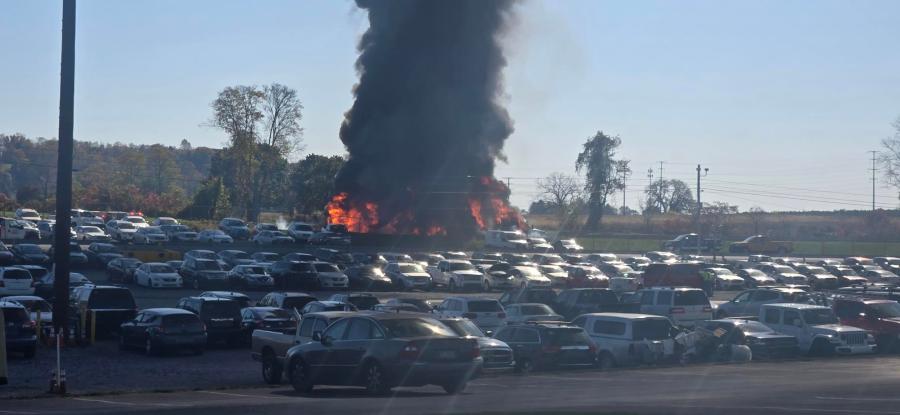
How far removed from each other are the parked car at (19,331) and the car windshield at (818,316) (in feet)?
70.6

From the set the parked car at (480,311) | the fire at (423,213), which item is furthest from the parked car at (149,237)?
the parked car at (480,311)

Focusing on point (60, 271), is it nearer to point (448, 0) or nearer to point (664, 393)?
point (664, 393)

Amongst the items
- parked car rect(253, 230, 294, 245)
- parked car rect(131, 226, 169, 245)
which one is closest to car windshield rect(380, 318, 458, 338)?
parked car rect(131, 226, 169, 245)

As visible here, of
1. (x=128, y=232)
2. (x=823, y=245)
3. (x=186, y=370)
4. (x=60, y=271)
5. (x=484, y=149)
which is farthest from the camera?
(x=823, y=245)

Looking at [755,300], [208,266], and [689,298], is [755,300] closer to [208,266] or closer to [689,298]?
[689,298]

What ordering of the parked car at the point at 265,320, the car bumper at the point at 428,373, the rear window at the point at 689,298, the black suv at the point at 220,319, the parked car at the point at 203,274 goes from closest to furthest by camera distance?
the car bumper at the point at 428,373
the parked car at the point at 265,320
the black suv at the point at 220,319
the rear window at the point at 689,298
the parked car at the point at 203,274

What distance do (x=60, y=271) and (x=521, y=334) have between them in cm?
1284

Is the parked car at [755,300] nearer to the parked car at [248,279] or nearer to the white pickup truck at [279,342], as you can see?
the white pickup truck at [279,342]

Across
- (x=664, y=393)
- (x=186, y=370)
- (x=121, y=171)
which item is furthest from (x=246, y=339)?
(x=121, y=171)

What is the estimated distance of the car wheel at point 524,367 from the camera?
24.9 m

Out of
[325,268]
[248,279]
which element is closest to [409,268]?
[325,268]

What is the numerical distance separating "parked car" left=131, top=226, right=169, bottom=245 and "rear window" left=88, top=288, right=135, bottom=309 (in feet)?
129

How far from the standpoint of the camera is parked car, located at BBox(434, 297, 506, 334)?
107 feet

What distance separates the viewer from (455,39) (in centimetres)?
7656
